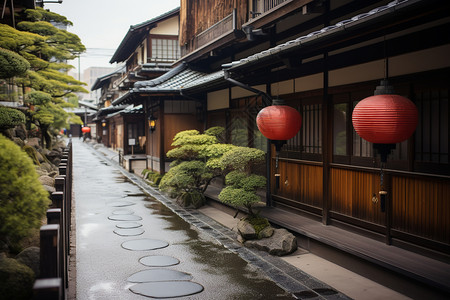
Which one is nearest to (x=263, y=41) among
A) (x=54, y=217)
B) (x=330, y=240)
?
(x=330, y=240)

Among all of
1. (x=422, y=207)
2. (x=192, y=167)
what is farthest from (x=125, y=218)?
(x=422, y=207)

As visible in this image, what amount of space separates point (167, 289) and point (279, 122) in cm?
437

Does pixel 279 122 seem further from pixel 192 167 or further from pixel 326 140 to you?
pixel 192 167

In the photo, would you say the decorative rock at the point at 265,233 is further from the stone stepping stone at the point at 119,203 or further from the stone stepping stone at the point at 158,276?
the stone stepping stone at the point at 119,203

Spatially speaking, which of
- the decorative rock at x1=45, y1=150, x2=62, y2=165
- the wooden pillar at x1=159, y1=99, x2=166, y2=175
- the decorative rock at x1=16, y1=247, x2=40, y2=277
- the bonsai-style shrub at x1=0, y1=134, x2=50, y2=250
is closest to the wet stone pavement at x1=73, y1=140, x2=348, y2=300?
the decorative rock at x1=16, y1=247, x2=40, y2=277

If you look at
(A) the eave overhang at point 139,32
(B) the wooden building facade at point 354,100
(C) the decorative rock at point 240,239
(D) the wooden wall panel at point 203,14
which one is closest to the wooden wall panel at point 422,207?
(B) the wooden building facade at point 354,100

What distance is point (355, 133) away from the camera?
31.1 ft

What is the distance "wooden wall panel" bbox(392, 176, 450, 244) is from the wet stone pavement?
198 centimetres

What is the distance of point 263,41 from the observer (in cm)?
1388

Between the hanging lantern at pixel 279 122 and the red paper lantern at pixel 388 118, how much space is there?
3.05 metres

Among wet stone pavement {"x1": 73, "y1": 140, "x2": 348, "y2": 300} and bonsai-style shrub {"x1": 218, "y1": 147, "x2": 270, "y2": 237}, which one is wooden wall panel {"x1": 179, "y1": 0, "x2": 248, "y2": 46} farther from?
wet stone pavement {"x1": 73, "y1": 140, "x2": 348, "y2": 300}

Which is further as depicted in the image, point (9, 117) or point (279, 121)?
point (9, 117)

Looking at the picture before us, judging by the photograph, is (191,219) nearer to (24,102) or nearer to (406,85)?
(406,85)

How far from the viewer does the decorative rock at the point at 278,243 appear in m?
9.55
